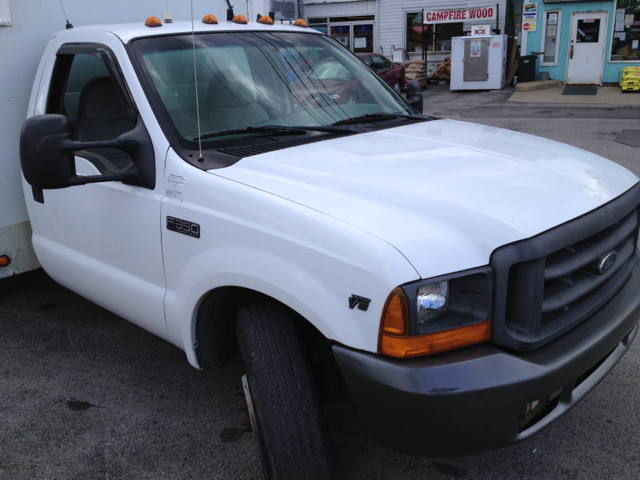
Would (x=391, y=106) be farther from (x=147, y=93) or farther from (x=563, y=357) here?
(x=563, y=357)

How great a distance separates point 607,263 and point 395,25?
2446 centimetres

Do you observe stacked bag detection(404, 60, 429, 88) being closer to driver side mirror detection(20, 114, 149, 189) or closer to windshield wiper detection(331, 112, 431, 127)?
windshield wiper detection(331, 112, 431, 127)

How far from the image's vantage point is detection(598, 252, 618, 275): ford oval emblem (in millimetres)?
2391

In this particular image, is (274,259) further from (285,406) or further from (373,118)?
(373,118)

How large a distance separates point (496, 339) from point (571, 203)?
0.68 m

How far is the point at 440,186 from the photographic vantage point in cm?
240

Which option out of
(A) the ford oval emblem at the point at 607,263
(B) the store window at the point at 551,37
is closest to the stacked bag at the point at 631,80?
(B) the store window at the point at 551,37

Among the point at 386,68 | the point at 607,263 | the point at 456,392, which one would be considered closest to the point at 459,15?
the point at 386,68

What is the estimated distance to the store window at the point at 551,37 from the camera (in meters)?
20.3

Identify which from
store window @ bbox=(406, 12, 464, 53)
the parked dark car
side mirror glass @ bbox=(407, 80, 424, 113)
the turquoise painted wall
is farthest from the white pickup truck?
store window @ bbox=(406, 12, 464, 53)

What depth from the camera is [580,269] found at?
2.37m

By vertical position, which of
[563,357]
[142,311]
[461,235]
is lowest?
[142,311]

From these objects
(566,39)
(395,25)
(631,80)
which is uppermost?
(395,25)

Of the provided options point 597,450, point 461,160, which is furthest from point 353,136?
point 597,450
